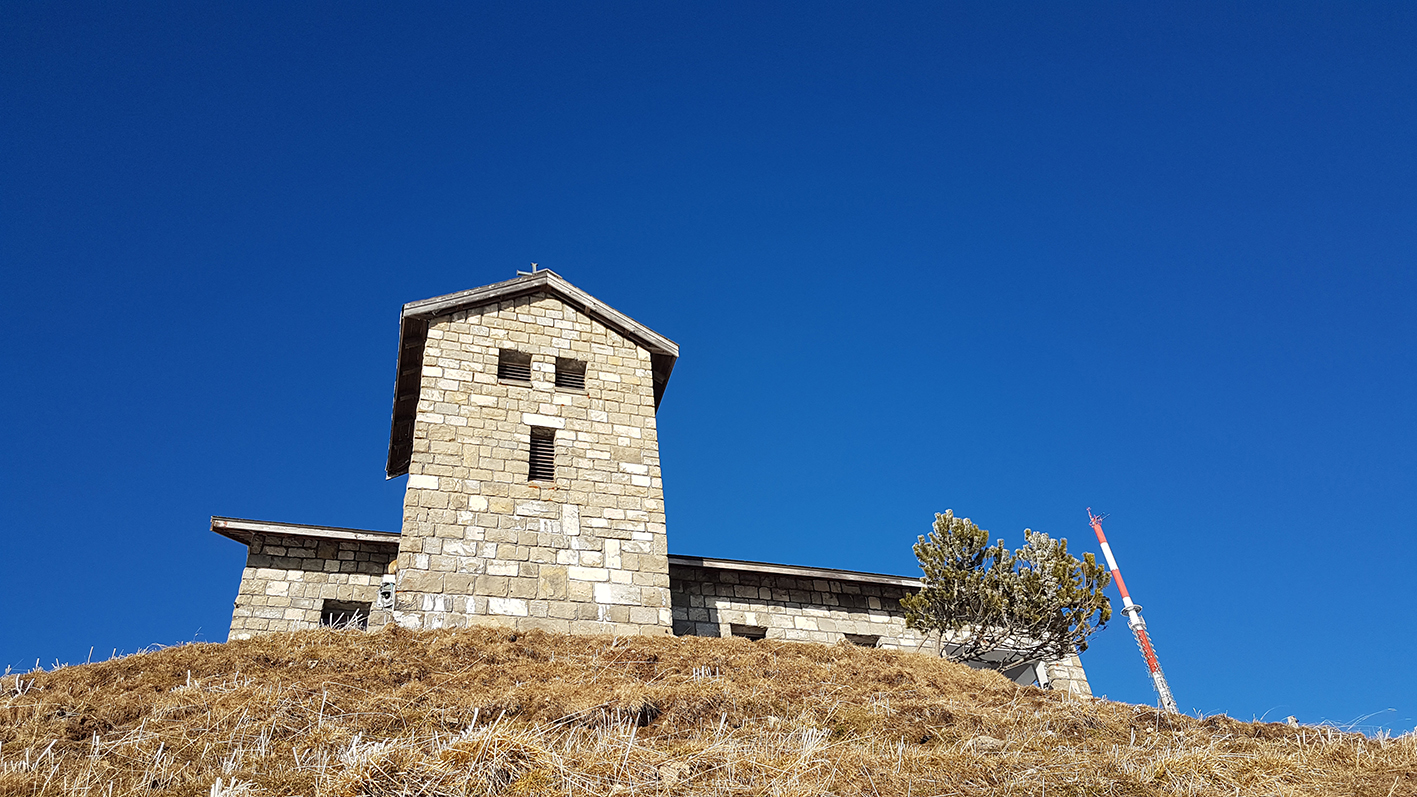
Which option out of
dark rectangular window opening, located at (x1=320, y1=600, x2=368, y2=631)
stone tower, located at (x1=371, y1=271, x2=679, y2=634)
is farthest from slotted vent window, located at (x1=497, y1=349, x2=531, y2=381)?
dark rectangular window opening, located at (x1=320, y1=600, x2=368, y2=631)

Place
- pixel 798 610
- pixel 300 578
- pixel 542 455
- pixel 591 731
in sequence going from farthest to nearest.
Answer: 1. pixel 798 610
2. pixel 542 455
3. pixel 300 578
4. pixel 591 731

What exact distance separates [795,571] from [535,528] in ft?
15.8

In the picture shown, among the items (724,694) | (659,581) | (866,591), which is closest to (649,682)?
(724,694)

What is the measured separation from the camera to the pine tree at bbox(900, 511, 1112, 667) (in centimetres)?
1449

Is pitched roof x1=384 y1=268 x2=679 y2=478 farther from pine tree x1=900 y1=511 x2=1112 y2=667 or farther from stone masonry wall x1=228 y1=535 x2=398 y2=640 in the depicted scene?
pine tree x1=900 y1=511 x2=1112 y2=667

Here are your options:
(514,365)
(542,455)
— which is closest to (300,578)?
(542,455)

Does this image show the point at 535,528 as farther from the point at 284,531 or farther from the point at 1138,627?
the point at 1138,627

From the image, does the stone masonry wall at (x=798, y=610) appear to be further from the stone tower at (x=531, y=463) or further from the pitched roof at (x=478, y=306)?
the pitched roof at (x=478, y=306)

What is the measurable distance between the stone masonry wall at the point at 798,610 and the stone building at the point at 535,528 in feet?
0.10

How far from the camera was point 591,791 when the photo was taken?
5797mm

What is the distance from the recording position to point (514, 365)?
646 inches

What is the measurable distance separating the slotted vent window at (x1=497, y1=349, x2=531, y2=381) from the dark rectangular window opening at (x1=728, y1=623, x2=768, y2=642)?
5.47 metres

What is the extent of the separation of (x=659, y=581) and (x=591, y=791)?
324 inches

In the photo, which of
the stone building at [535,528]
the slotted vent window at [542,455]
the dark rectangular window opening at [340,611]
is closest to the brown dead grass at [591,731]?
the stone building at [535,528]
